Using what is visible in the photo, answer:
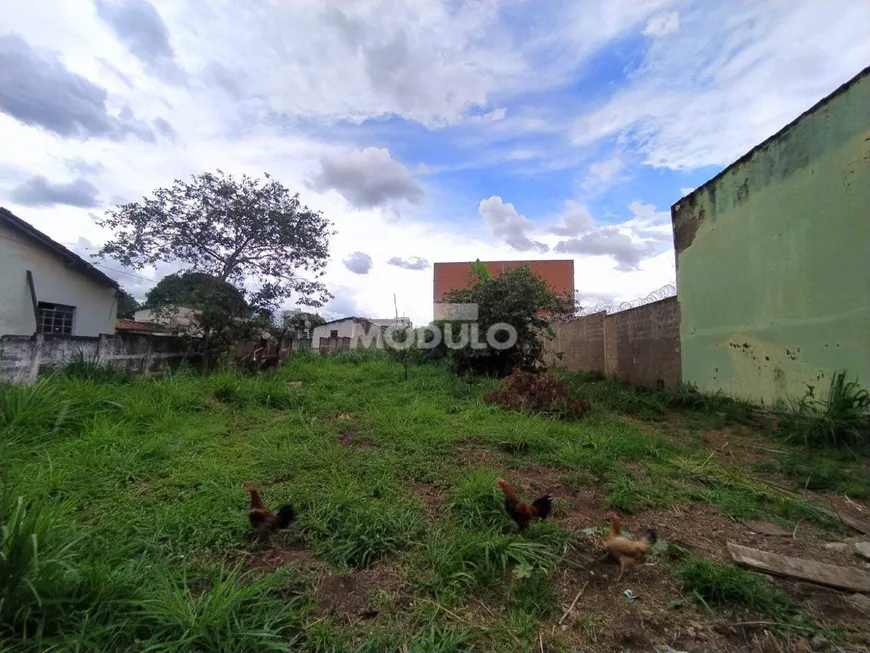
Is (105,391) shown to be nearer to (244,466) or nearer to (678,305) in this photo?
(244,466)

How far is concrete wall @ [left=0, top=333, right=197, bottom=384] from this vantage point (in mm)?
4992

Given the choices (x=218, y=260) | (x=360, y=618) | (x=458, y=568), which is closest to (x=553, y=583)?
(x=458, y=568)

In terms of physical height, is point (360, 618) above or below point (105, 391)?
below

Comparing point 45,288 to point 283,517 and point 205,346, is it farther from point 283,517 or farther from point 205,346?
point 283,517

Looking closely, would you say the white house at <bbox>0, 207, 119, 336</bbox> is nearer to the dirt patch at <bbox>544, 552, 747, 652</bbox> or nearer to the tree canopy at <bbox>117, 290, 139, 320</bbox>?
the tree canopy at <bbox>117, 290, 139, 320</bbox>

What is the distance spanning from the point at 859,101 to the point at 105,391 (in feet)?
29.4

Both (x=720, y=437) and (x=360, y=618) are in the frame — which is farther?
(x=720, y=437)

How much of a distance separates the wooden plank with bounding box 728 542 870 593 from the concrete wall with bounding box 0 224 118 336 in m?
13.0

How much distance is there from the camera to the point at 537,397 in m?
5.59

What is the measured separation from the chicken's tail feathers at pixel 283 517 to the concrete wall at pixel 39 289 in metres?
10.6

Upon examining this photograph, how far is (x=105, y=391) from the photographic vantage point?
191 inches

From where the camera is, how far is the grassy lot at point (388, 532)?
164cm

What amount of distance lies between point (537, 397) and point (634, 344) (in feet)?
12.2

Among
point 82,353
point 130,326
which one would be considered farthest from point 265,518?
point 130,326
